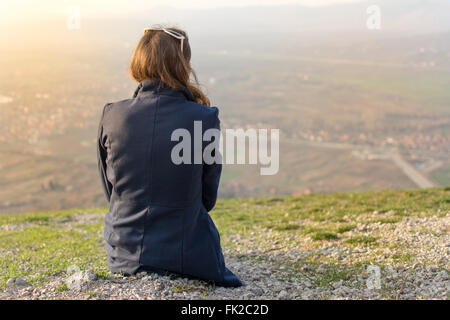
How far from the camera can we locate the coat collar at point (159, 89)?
14.4 ft

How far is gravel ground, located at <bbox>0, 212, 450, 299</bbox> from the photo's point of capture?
4.76 m

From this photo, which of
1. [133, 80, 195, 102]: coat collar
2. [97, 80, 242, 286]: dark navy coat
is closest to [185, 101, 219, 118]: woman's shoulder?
[97, 80, 242, 286]: dark navy coat

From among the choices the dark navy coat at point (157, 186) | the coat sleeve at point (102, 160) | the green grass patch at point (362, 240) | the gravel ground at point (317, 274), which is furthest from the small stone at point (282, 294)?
the green grass patch at point (362, 240)

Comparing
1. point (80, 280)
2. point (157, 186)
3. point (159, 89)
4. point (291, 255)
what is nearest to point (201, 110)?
point (159, 89)

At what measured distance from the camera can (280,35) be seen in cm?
19875

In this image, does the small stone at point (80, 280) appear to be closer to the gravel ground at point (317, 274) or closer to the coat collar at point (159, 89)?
the gravel ground at point (317, 274)

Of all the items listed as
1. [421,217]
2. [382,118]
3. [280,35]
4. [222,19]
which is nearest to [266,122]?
[382,118]

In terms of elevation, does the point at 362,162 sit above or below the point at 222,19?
below

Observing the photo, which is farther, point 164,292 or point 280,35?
point 280,35

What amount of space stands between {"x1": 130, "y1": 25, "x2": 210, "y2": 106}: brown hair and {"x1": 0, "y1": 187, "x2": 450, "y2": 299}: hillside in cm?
231

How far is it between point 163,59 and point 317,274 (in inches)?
143

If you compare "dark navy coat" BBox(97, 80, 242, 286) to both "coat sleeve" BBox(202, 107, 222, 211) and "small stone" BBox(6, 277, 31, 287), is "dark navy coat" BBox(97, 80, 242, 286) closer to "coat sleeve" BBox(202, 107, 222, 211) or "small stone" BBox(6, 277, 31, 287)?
"coat sleeve" BBox(202, 107, 222, 211)

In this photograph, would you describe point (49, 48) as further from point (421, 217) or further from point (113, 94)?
point (421, 217)

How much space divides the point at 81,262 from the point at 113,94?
3623 inches
